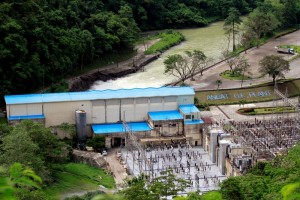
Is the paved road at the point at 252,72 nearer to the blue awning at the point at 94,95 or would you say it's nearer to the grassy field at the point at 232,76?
the grassy field at the point at 232,76

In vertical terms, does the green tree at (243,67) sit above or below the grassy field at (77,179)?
above

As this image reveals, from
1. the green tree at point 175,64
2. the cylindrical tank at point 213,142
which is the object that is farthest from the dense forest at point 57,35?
the cylindrical tank at point 213,142

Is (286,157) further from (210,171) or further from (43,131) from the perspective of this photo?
(43,131)

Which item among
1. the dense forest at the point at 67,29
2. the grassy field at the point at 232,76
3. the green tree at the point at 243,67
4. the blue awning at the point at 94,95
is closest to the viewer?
the blue awning at the point at 94,95

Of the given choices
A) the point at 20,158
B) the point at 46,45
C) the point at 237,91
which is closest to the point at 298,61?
the point at 237,91

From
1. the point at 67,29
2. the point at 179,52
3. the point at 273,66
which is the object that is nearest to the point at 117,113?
the point at 273,66
